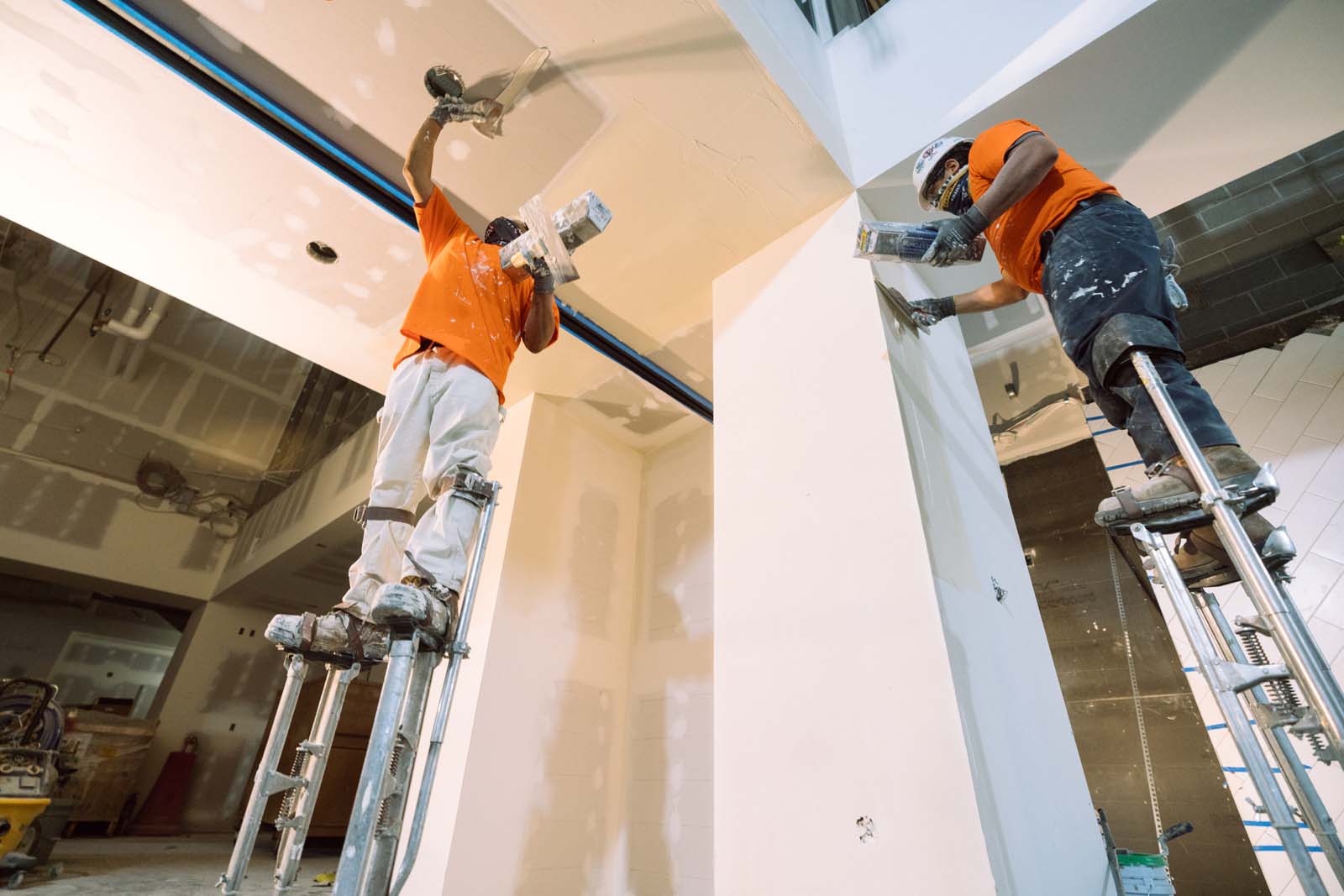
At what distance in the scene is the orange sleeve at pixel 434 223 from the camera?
Answer: 6.63ft

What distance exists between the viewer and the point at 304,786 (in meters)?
1.45

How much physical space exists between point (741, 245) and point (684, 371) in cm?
92

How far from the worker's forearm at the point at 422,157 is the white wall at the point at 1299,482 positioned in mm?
3226

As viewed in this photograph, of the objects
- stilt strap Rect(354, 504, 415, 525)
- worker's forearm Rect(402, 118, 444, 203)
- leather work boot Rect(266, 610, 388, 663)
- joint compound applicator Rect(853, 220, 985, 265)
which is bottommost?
leather work boot Rect(266, 610, 388, 663)

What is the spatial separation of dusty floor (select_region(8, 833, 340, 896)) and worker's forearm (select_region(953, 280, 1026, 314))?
9.26 feet

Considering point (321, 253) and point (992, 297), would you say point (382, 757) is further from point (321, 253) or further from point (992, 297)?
point (321, 253)

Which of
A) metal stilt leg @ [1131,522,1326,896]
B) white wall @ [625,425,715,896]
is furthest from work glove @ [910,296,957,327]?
white wall @ [625,425,715,896]

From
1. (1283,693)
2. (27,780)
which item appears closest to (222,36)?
(1283,693)

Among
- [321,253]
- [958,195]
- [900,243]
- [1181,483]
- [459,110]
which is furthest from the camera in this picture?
[321,253]

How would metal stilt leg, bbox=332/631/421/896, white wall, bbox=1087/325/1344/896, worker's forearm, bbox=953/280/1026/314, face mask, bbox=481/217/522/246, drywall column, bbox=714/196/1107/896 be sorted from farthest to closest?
Answer: white wall, bbox=1087/325/1344/896
face mask, bbox=481/217/522/246
worker's forearm, bbox=953/280/1026/314
drywall column, bbox=714/196/1107/896
metal stilt leg, bbox=332/631/421/896

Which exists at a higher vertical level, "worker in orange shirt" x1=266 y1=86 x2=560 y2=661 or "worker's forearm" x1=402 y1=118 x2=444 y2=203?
"worker's forearm" x1=402 y1=118 x2=444 y2=203

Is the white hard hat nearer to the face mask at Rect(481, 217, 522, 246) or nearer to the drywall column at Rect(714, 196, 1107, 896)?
the drywall column at Rect(714, 196, 1107, 896)

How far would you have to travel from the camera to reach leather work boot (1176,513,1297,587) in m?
1.05

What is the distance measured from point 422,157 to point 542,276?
651 millimetres
